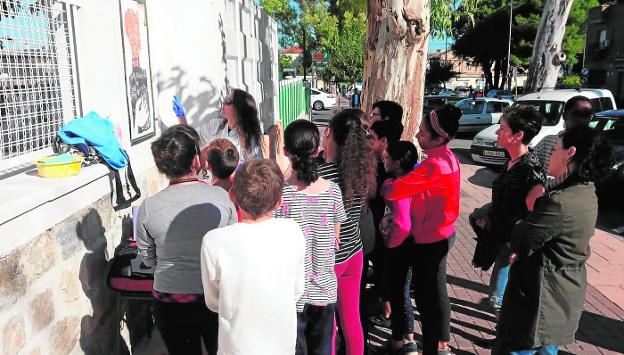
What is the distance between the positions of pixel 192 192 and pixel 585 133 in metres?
2.16

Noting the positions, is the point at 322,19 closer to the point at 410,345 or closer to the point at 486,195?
the point at 486,195

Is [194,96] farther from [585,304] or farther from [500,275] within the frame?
[585,304]

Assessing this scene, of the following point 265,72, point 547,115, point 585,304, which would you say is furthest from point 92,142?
point 547,115

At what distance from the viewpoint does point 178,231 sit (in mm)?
2471

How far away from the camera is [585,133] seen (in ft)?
8.71

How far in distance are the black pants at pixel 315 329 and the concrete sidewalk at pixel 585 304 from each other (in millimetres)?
1227

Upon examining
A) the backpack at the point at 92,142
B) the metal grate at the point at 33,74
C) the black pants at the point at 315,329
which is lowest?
the black pants at the point at 315,329

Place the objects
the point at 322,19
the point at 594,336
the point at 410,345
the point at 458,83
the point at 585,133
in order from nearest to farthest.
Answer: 1. the point at 585,133
2. the point at 410,345
3. the point at 594,336
4. the point at 322,19
5. the point at 458,83

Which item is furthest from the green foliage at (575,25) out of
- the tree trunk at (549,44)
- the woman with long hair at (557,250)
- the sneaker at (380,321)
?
the woman with long hair at (557,250)

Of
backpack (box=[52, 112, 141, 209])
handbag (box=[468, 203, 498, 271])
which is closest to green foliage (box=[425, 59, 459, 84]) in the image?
handbag (box=[468, 203, 498, 271])

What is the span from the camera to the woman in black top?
3150 mm

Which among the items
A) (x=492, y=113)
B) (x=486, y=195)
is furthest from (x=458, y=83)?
(x=486, y=195)

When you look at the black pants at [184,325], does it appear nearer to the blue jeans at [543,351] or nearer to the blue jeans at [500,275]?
the blue jeans at [543,351]

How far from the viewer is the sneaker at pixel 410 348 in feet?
12.0
